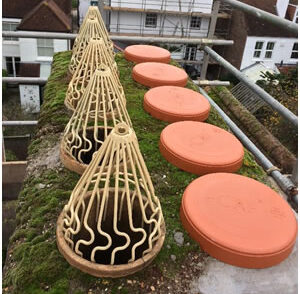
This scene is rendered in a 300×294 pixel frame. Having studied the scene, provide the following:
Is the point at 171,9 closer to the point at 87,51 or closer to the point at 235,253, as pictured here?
the point at 87,51

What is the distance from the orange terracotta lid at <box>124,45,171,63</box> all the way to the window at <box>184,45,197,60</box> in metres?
13.5

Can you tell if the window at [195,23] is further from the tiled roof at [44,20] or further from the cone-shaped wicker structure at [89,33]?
the cone-shaped wicker structure at [89,33]

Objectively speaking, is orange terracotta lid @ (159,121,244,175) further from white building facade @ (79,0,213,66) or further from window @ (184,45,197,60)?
window @ (184,45,197,60)

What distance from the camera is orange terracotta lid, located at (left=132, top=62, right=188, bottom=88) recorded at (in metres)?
4.88

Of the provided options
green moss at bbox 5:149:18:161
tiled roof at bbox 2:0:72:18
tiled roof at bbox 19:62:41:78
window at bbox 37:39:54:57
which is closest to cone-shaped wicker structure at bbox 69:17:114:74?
green moss at bbox 5:149:18:161

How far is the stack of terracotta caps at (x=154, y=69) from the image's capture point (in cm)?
490

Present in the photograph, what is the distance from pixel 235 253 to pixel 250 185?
812 mm

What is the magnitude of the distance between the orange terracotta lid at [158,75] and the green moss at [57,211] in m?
0.53

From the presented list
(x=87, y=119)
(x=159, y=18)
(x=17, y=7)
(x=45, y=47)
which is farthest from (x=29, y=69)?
(x=87, y=119)

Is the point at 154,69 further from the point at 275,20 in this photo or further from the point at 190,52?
the point at 190,52

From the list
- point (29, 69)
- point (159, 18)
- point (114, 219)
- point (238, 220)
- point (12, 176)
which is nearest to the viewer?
point (114, 219)

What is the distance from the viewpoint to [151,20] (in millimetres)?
18562

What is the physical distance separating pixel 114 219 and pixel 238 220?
0.99 meters

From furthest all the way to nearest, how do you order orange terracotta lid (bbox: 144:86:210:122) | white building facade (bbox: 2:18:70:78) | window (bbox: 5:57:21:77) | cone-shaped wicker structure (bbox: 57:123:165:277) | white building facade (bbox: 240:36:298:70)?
white building facade (bbox: 240:36:298:70) < window (bbox: 5:57:21:77) < white building facade (bbox: 2:18:70:78) < orange terracotta lid (bbox: 144:86:210:122) < cone-shaped wicker structure (bbox: 57:123:165:277)
